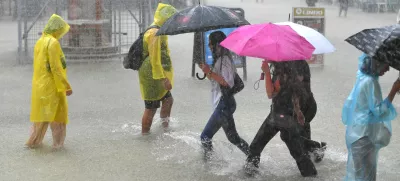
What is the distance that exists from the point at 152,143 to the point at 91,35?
6.25 metres

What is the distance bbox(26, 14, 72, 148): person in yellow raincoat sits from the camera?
6.54 m

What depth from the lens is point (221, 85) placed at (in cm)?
604

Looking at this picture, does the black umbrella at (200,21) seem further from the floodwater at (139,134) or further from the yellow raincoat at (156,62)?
the floodwater at (139,134)

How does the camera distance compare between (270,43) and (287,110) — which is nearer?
(270,43)

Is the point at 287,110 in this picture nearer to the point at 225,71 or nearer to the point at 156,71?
the point at 225,71

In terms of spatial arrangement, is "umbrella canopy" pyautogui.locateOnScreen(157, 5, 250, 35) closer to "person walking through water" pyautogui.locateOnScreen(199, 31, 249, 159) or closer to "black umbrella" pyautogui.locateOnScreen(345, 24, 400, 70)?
"person walking through water" pyautogui.locateOnScreen(199, 31, 249, 159)

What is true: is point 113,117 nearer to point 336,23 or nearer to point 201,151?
point 201,151

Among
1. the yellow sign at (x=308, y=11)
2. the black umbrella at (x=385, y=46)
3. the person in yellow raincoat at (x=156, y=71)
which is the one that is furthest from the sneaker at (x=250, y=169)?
the yellow sign at (x=308, y=11)

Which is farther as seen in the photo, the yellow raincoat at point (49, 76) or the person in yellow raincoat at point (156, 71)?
the person in yellow raincoat at point (156, 71)

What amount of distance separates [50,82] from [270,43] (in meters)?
2.62

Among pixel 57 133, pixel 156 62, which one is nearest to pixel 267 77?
pixel 156 62

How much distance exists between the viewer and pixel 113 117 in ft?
27.9

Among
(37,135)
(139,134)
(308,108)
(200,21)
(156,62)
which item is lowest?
(139,134)

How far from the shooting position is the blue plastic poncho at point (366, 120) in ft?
15.9
